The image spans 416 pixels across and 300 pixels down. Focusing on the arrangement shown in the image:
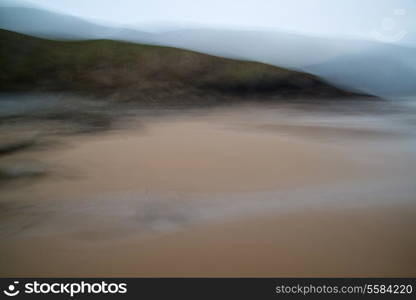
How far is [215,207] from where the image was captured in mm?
1194

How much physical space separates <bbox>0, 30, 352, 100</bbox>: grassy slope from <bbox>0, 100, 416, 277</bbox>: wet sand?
129 cm

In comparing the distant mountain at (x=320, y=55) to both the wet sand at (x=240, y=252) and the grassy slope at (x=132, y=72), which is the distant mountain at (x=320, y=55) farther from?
the wet sand at (x=240, y=252)

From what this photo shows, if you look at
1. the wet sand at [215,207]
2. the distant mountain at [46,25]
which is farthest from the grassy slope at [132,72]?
the wet sand at [215,207]

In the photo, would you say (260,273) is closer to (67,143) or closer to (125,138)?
(125,138)

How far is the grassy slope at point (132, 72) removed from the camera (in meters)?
3.03

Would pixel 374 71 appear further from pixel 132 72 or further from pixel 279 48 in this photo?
pixel 132 72

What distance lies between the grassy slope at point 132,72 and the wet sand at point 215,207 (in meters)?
1.29

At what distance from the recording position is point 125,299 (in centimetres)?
78

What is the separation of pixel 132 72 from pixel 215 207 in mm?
2683

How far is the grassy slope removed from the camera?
303 centimetres

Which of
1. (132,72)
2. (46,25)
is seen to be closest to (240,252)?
(132,72)

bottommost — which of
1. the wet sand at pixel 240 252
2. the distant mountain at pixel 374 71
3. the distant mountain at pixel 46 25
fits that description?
the wet sand at pixel 240 252

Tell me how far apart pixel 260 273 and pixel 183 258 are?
27 centimetres

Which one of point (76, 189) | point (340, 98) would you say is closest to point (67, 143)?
point (76, 189)
